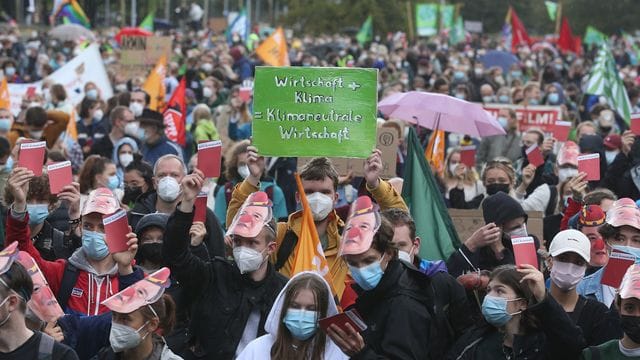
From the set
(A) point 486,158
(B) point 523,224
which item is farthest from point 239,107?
(B) point 523,224

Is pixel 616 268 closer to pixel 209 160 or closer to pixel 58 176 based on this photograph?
pixel 209 160

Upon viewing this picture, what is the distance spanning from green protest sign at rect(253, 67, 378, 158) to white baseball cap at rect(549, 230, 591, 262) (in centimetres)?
126

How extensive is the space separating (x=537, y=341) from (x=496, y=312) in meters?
0.21

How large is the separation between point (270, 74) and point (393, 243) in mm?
1494

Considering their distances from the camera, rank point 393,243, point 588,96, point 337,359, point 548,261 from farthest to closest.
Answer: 1. point 588,96
2. point 548,261
3. point 393,243
4. point 337,359

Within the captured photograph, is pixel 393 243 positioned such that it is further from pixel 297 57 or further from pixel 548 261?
pixel 297 57

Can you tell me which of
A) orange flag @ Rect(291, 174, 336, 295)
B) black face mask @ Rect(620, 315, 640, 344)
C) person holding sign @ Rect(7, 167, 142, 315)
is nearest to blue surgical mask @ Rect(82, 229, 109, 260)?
person holding sign @ Rect(7, 167, 142, 315)

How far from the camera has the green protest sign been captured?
6.41 m

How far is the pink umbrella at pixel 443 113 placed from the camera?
35.6ft

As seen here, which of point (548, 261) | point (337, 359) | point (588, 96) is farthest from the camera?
point (588, 96)

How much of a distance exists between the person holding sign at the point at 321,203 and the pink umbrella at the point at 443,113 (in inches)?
169

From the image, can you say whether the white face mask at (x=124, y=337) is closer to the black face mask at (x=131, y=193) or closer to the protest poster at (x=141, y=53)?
the black face mask at (x=131, y=193)

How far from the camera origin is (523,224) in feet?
22.5

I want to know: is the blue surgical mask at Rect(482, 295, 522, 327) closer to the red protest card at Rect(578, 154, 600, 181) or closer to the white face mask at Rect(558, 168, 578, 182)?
the red protest card at Rect(578, 154, 600, 181)
